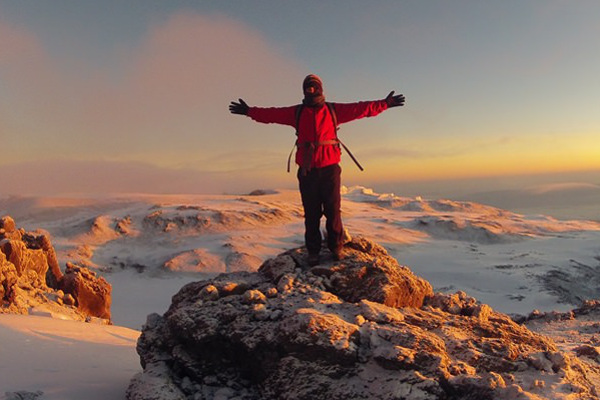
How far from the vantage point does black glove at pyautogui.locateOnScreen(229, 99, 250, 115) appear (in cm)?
529

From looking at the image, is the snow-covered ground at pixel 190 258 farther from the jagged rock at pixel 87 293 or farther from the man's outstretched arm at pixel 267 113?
the man's outstretched arm at pixel 267 113

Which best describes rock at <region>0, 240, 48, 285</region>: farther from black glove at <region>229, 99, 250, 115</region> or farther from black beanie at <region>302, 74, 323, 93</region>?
black beanie at <region>302, 74, 323, 93</region>

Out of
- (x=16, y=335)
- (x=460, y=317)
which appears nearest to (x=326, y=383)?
(x=460, y=317)

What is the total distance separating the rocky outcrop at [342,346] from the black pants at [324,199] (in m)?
0.31

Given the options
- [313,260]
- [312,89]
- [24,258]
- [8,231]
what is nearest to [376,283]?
[313,260]

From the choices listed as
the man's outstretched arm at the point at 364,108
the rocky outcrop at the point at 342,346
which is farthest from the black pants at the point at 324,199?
the man's outstretched arm at the point at 364,108

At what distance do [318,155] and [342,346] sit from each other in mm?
2152

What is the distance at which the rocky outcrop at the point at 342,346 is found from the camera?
3357 mm

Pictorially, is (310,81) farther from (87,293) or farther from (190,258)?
(190,258)

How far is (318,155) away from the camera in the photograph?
16.1 ft

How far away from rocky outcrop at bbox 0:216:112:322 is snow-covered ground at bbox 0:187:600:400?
3.57ft

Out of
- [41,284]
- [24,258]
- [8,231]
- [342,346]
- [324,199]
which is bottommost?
[41,284]

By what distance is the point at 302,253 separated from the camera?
17.1 ft

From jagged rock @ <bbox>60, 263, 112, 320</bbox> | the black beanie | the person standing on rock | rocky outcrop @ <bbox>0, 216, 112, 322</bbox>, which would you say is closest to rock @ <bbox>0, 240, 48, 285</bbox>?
rocky outcrop @ <bbox>0, 216, 112, 322</bbox>
